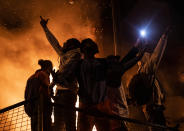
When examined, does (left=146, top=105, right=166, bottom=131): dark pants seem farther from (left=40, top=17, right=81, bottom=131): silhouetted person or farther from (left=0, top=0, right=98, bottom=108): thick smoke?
(left=0, top=0, right=98, bottom=108): thick smoke

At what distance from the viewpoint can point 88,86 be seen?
3.23 metres

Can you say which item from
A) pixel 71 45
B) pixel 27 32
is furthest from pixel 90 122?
pixel 27 32

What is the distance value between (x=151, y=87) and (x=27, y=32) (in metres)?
6.73

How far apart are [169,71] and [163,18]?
213 cm

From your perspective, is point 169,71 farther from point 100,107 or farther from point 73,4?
point 100,107

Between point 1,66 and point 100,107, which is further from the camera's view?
point 1,66

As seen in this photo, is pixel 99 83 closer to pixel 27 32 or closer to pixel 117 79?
pixel 117 79

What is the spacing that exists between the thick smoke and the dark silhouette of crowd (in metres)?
4.86

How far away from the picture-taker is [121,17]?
8.66 meters

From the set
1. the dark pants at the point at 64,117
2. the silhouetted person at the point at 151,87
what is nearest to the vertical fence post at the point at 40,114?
the dark pants at the point at 64,117

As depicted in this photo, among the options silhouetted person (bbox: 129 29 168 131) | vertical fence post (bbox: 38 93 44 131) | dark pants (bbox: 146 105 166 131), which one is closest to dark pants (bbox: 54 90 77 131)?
vertical fence post (bbox: 38 93 44 131)

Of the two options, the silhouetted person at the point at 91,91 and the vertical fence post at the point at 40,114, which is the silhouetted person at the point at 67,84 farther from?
the vertical fence post at the point at 40,114

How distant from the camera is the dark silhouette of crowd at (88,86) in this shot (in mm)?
3202

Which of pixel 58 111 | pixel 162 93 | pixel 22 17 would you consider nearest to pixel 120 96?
pixel 58 111
